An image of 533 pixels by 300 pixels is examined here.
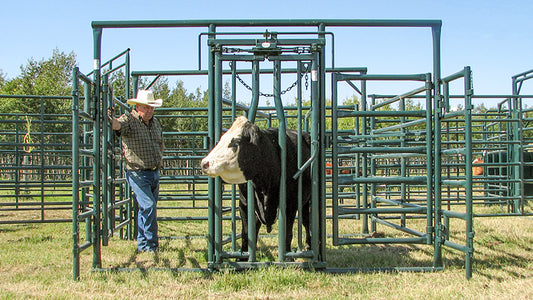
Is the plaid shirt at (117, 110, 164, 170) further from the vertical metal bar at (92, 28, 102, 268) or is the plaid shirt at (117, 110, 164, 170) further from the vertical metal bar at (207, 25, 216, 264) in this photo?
the vertical metal bar at (207, 25, 216, 264)

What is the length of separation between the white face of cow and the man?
4.99ft

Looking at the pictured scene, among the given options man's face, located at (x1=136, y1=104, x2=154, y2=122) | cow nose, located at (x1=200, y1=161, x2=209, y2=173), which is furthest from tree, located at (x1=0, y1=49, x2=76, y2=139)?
cow nose, located at (x1=200, y1=161, x2=209, y2=173)

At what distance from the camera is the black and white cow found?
164 inches

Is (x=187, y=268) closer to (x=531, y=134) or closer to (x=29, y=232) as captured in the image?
(x=29, y=232)

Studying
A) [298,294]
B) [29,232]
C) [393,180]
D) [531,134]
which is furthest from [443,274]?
[531,134]

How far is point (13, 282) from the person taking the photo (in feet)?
13.6

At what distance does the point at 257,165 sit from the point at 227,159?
1.35 ft

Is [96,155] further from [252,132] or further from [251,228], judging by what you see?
[251,228]

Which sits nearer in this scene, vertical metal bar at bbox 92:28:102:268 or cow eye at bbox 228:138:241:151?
cow eye at bbox 228:138:241:151

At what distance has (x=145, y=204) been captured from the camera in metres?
5.31

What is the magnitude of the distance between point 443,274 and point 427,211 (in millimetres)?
656

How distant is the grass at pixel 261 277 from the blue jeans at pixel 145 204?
17 cm

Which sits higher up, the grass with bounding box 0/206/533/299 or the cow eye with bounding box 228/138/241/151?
the cow eye with bounding box 228/138/241/151

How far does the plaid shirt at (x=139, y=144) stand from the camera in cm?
532
